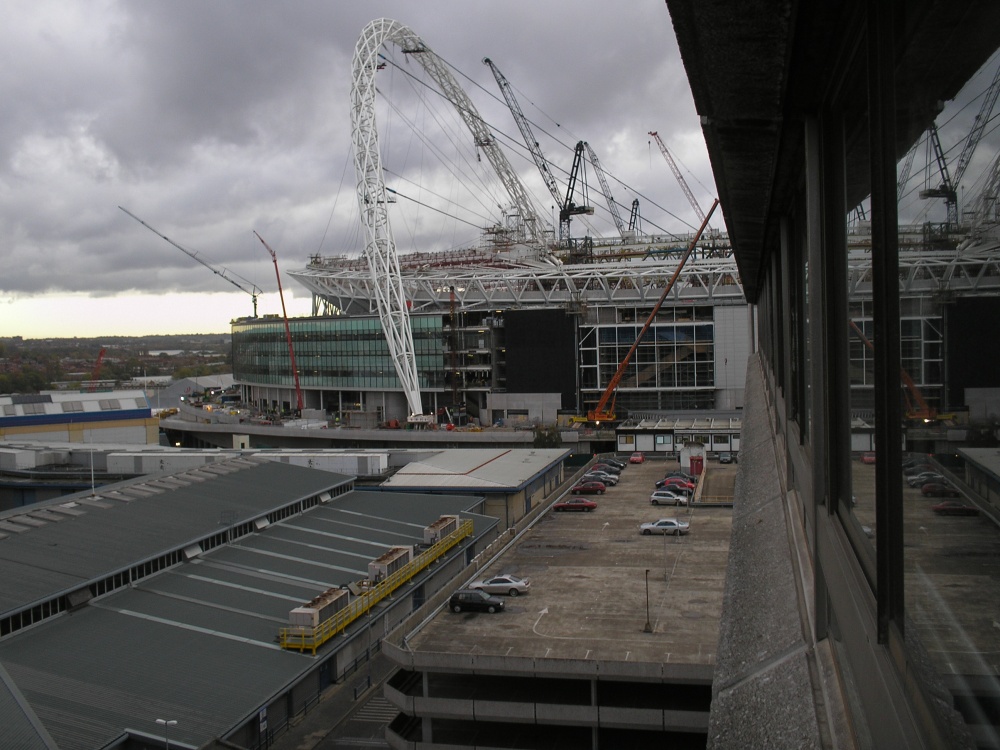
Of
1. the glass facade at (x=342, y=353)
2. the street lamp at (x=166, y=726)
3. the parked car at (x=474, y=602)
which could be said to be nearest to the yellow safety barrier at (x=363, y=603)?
the parked car at (x=474, y=602)

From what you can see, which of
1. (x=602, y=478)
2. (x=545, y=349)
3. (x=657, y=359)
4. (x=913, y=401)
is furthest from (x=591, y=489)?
(x=913, y=401)

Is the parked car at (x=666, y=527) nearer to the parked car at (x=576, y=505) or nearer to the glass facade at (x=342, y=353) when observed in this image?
the parked car at (x=576, y=505)

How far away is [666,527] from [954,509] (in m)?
11.7

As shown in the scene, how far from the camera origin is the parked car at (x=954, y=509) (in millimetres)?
496

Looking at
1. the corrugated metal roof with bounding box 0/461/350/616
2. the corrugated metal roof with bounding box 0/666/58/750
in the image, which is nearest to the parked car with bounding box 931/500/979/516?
the corrugated metal roof with bounding box 0/666/58/750

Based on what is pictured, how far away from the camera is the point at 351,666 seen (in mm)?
8969

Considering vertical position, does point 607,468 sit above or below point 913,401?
below

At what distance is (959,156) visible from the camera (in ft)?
1.65

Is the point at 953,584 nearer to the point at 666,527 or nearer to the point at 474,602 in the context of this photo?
the point at 474,602

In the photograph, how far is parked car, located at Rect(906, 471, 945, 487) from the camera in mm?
562

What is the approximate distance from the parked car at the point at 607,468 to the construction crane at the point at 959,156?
1907 cm

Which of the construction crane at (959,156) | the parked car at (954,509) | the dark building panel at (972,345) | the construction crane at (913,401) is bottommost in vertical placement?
the parked car at (954,509)

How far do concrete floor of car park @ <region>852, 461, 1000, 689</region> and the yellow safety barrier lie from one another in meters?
8.15

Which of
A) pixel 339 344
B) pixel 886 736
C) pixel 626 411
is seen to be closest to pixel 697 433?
pixel 626 411
